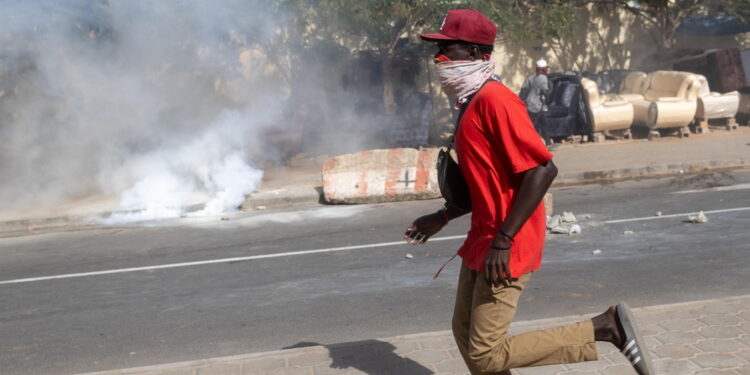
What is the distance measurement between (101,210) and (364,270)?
18.6 ft

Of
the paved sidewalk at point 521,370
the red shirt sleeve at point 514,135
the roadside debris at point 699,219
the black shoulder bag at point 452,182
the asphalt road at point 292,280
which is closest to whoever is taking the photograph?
the red shirt sleeve at point 514,135

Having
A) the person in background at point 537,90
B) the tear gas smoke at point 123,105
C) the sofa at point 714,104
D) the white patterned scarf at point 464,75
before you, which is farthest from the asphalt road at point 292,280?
the sofa at point 714,104

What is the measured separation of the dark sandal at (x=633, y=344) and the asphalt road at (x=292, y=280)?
2038 mm

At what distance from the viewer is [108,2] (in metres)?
11.6

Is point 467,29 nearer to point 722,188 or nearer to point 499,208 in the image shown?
point 499,208

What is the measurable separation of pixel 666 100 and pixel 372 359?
13.2 m

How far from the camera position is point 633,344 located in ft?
9.97

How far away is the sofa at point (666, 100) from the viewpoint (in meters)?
15.6

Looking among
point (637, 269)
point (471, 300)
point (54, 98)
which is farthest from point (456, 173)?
point (54, 98)

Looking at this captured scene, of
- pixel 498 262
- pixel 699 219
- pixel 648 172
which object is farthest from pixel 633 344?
pixel 648 172

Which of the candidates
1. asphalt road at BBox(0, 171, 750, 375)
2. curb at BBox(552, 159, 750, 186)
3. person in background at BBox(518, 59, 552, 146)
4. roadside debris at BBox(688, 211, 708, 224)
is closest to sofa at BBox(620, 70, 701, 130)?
person in background at BBox(518, 59, 552, 146)

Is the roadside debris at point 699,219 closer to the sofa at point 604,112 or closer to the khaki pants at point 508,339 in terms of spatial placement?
the khaki pants at point 508,339

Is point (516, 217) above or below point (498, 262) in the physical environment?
above

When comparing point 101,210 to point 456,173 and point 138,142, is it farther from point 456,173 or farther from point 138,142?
point 456,173
